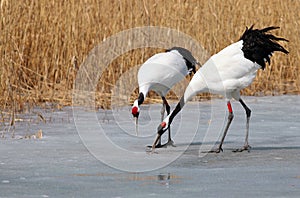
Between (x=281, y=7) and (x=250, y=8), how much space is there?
0.53 m

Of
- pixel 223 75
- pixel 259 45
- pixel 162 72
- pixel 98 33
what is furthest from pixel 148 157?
pixel 98 33

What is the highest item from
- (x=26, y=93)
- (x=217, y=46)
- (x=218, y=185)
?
(x=217, y=46)

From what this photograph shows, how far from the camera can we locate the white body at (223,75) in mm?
7000

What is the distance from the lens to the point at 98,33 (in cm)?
1036

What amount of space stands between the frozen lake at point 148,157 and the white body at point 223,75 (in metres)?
0.50

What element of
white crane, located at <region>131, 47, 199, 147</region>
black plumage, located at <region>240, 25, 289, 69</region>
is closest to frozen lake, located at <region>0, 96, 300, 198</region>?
white crane, located at <region>131, 47, 199, 147</region>

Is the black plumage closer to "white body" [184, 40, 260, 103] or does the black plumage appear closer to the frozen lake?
"white body" [184, 40, 260, 103]

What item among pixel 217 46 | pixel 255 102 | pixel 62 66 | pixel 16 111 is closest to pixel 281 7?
pixel 217 46

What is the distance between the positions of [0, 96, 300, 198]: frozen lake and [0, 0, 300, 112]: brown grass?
805mm

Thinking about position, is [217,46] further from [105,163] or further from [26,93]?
[105,163]

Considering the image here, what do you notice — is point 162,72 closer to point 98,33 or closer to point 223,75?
point 223,75

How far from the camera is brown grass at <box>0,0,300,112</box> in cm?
933

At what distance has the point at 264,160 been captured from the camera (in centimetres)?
618

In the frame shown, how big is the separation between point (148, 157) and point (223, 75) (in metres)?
1.17
